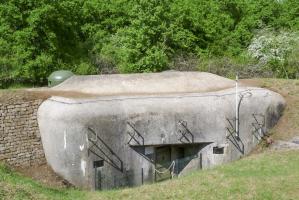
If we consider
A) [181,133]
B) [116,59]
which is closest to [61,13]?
[116,59]

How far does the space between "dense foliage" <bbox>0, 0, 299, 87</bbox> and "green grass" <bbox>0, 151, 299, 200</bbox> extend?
10.8m

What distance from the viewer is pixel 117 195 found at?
1309 centimetres

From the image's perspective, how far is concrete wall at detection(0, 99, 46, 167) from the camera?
54.0 feet

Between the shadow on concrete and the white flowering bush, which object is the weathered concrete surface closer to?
the shadow on concrete

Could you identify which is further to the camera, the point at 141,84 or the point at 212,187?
the point at 141,84

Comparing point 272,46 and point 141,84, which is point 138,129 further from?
point 272,46

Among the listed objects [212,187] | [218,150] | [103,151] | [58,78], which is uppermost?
[58,78]

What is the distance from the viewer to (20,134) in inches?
661

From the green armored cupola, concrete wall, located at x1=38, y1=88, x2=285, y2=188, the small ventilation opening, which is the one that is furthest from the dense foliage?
the small ventilation opening

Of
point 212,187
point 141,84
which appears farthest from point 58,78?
point 212,187

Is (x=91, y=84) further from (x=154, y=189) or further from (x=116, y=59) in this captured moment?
(x=116, y=59)

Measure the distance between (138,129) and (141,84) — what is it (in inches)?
122

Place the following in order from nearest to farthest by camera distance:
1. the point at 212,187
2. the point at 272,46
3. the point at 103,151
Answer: the point at 212,187 < the point at 103,151 < the point at 272,46

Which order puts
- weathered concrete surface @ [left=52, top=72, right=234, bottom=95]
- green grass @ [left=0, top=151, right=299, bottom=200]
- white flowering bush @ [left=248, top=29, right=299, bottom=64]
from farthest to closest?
1. white flowering bush @ [left=248, top=29, right=299, bottom=64]
2. weathered concrete surface @ [left=52, top=72, right=234, bottom=95]
3. green grass @ [left=0, top=151, right=299, bottom=200]
